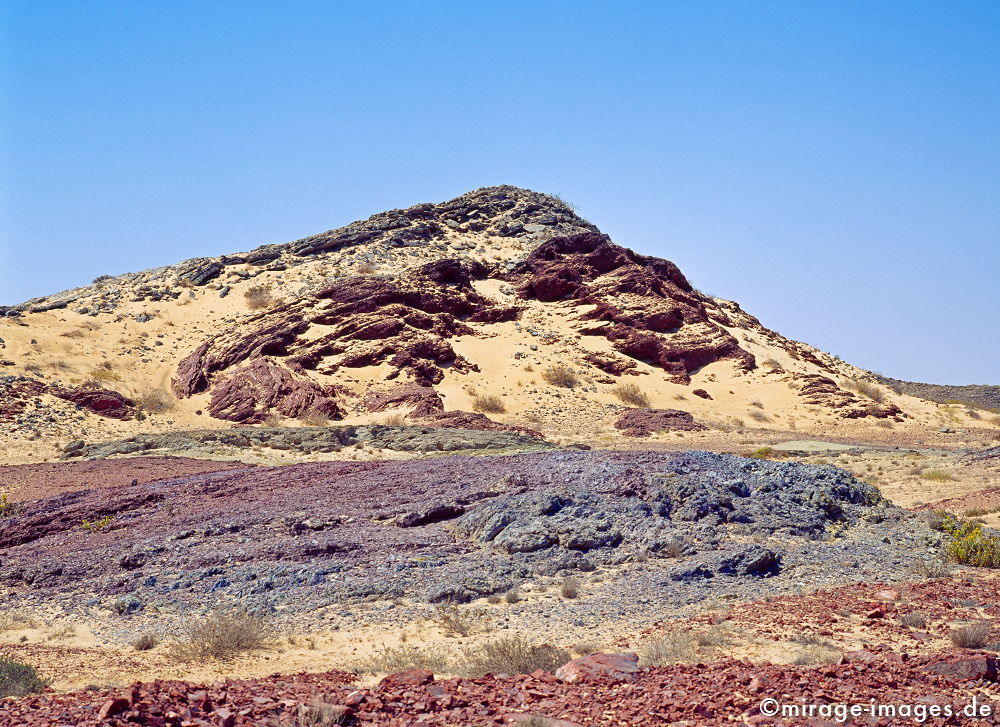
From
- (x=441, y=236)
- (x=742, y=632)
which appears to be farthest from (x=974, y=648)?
(x=441, y=236)

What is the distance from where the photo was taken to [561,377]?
1500 inches

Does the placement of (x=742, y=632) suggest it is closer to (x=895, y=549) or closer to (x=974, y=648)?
(x=974, y=648)

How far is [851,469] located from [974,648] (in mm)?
16095

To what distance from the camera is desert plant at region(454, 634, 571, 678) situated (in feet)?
22.4

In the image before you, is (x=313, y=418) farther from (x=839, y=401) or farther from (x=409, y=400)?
(x=839, y=401)

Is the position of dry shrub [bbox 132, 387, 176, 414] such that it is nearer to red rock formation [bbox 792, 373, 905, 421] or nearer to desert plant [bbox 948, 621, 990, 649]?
Result: red rock formation [bbox 792, 373, 905, 421]

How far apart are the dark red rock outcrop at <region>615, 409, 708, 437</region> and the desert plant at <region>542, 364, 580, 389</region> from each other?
165 inches

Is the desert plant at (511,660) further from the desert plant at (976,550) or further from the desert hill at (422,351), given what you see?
the desert hill at (422,351)

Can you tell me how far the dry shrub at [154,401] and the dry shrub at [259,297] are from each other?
9282 mm

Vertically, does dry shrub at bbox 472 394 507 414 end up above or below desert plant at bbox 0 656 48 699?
above

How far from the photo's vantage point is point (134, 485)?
17.6m

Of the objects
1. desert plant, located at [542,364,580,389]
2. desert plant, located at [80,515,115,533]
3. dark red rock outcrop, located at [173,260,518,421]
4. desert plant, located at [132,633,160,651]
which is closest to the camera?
desert plant, located at [132,633,160,651]

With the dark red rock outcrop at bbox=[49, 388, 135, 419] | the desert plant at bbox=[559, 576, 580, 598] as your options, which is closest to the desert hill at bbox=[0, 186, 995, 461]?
the dark red rock outcrop at bbox=[49, 388, 135, 419]

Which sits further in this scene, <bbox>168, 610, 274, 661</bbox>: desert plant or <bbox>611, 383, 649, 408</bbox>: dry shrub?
<bbox>611, 383, 649, 408</bbox>: dry shrub
